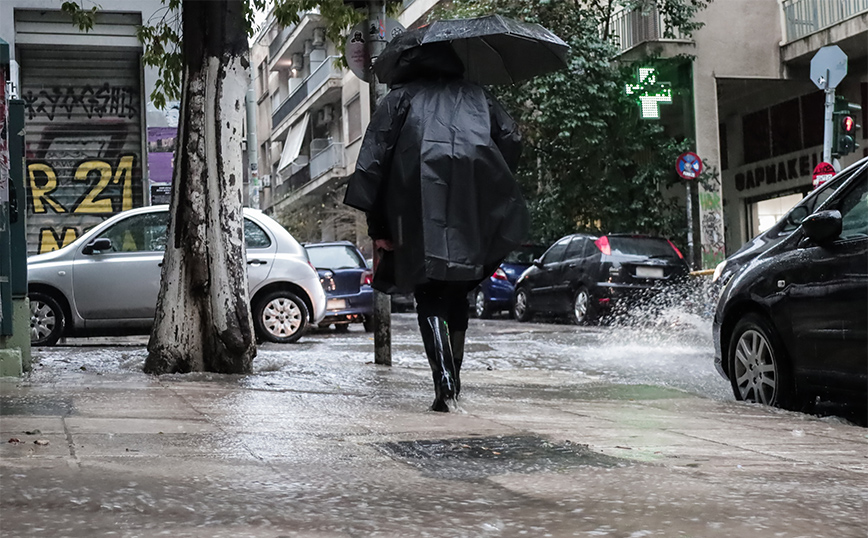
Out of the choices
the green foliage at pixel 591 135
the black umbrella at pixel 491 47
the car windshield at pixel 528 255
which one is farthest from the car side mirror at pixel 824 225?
the green foliage at pixel 591 135

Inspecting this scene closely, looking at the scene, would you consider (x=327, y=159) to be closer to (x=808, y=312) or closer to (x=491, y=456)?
(x=808, y=312)

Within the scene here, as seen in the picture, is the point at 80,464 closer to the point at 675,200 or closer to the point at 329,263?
the point at 329,263

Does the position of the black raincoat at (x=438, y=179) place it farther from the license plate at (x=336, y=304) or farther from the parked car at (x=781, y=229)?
the license plate at (x=336, y=304)

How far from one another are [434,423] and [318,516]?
209cm

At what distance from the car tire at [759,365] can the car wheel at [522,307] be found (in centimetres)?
1316

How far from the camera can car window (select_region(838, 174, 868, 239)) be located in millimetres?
6176

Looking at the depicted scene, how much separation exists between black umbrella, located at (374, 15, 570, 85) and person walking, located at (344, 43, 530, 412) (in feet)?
0.39

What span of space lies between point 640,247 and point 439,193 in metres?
13.0

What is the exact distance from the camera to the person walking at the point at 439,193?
216 inches

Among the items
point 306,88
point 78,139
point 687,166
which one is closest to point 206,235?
point 78,139

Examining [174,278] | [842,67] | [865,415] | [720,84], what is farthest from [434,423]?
[720,84]

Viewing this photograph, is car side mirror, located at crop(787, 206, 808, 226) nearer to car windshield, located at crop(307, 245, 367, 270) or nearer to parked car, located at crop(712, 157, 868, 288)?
parked car, located at crop(712, 157, 868, 288)

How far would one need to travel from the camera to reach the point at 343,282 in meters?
16.2

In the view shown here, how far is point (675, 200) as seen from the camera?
24.3 meters
